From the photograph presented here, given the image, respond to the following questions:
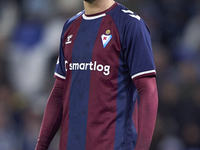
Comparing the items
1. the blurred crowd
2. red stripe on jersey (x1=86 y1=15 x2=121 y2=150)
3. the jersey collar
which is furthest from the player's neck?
the blurred crowd

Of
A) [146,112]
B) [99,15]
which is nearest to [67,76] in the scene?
[99,15]

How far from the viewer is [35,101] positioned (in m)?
6.22

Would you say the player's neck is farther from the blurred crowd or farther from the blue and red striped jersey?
the blurred crowd

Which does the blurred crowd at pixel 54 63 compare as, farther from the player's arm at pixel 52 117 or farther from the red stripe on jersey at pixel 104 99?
the red stripe on jersey at pixel 104 99

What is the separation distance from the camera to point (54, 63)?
612cm

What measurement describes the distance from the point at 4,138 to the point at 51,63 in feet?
3.99

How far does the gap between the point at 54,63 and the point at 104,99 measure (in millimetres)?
3843

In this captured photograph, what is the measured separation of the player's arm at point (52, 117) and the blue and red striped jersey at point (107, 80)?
180 millimetres

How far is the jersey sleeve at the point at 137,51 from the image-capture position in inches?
89.3

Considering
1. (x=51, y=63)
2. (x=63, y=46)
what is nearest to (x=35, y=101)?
(x=51, y=63)

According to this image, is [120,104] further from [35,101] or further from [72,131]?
[35,101]

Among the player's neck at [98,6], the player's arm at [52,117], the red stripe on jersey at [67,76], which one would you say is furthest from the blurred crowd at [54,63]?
the player's neck at [98,6]

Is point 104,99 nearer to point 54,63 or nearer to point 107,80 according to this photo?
point 107,80

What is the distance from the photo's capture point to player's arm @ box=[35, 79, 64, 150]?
266cm
